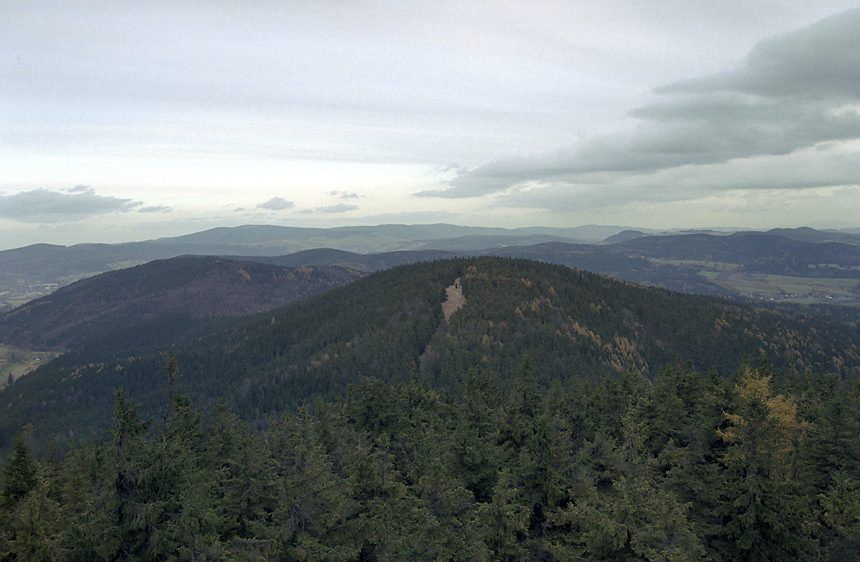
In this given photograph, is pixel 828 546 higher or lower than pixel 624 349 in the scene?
higher

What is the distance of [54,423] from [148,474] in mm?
233565

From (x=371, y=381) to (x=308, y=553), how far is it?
3182 cm

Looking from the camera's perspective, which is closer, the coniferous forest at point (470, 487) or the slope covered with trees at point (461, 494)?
the slope covered with trees at point (461, 494)

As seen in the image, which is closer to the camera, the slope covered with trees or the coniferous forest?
the slope covered with trees

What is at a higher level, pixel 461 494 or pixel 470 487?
pixel 461 494

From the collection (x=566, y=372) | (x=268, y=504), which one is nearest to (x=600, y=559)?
(x=268, y=504)

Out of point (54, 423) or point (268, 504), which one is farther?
point (54, 423)

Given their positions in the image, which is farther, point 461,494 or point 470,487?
point 470,487

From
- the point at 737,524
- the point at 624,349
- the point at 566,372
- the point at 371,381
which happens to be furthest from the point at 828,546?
the point at 624,349

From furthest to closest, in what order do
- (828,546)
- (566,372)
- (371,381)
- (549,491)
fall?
(566,372) < (371,381) < (549,491) < (828,546)

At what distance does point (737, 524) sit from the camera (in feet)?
92.3

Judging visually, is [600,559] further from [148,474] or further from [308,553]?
[148,474]

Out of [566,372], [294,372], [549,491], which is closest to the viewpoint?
[549,491]

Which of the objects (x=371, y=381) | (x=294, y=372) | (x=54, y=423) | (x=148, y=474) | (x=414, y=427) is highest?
(x=148, y=474)
